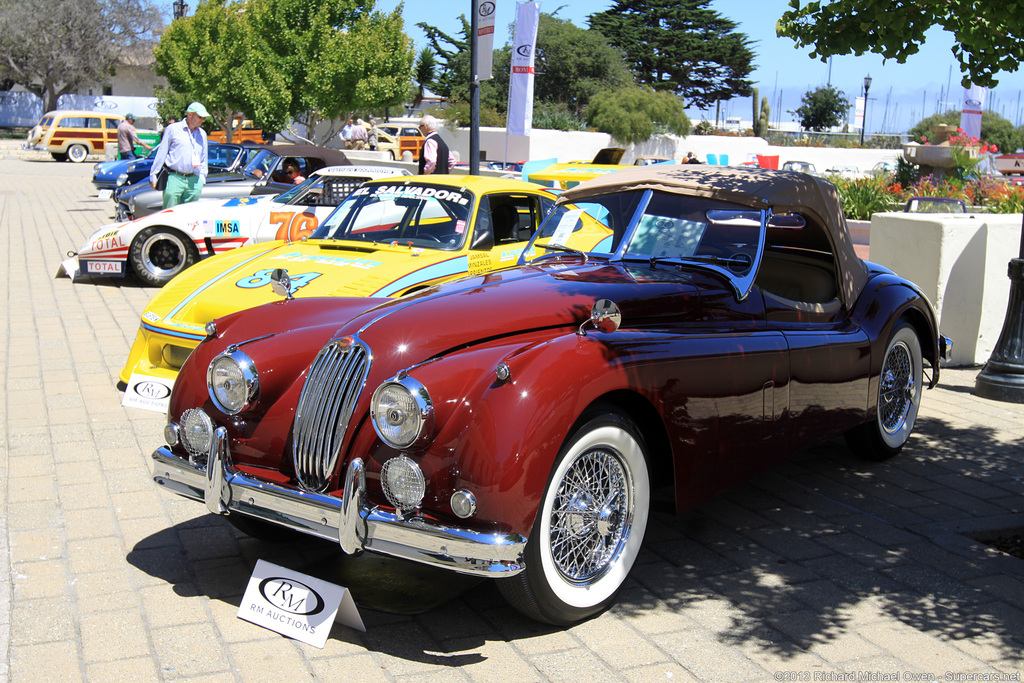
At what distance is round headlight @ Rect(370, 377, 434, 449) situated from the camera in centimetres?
307

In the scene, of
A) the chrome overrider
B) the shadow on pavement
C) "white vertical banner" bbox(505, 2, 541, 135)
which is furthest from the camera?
"white vertical banner" bbox(505, 2, 541, 135)

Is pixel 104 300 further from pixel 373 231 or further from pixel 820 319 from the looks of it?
pixel 820 319

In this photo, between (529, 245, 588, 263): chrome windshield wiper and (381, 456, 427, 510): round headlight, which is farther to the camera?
(529, 245, 588, 263): chrome windshield wiper

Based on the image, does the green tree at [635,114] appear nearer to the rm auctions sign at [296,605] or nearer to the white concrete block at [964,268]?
the white concrete block at [964,268]

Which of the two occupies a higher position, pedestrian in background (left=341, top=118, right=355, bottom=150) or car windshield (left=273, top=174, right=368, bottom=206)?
pedestrian in background (left=341, top=118, right=355, bottom=150)

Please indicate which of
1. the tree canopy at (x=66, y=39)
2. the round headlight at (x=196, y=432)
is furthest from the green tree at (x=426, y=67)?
the round headlight at (x=196, y=432)

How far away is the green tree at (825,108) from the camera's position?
75.8 meters

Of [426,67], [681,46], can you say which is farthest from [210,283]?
[426,67]

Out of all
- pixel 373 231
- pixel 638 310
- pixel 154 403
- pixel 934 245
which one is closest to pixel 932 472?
pixel 638 310

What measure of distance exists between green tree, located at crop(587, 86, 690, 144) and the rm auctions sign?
34251mm

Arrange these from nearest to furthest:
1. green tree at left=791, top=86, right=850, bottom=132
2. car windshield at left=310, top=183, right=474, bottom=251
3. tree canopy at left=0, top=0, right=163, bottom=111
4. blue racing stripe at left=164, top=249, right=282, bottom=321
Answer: blue racing stripe at left=164, top=249, right=282, bottom=321
car windshield at left=310, top=183, right=474, bottom=251
tree canopy at left=0, top=0, right=163, bottom=111
green tree at left=791, top=86, right=850, bottom=132

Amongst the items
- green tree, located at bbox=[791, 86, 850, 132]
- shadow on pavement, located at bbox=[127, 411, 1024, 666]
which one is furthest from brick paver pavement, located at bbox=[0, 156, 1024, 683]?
green tree, located at bbox=[791, 86, 850, 132]

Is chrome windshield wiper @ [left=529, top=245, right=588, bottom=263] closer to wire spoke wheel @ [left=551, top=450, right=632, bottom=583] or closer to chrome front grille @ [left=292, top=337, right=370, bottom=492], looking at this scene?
wire spoke wheel @ [left=551, top=450, right=632, bottom=583]

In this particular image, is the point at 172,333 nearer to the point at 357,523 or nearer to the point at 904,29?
the point at 357,523
